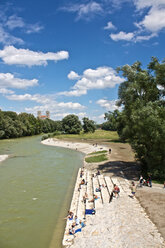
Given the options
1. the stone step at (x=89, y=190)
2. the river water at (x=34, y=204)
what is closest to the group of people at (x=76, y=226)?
the river water at (x=34, y=204)

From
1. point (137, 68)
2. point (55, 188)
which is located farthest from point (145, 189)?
point (137, 68)

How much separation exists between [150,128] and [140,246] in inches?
650

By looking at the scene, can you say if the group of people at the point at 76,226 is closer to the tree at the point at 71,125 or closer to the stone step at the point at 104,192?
the stone step at the point at 104,192

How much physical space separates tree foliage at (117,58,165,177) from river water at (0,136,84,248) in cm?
1274

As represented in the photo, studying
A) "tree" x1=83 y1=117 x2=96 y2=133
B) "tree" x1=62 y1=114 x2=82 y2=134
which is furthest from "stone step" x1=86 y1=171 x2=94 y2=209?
"tree" x1=62 y1=114 x2=82 y2=134

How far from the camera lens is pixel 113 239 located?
47.5ft

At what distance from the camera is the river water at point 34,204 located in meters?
16.7

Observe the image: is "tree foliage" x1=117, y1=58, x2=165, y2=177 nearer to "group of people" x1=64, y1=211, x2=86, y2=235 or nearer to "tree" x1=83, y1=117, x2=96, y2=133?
"group of people" x1=64, y1=211, x2=86, y2=235

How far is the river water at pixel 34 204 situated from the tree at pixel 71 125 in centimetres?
9133

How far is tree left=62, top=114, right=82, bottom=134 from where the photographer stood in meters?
131

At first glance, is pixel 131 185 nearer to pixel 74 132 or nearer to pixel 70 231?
pixel 70 231

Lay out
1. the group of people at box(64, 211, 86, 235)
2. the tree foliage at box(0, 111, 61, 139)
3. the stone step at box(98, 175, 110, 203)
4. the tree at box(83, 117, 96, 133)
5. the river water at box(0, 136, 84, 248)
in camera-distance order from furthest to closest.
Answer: the tree at box(83, 117, 96, 133), the tree foliage at box(0, 111, 61, 139), the stone step at box(98, 175, 110, 203), the river water at box(0, 136, 84, 248), the group of people at box(64, 211, 86, 235)

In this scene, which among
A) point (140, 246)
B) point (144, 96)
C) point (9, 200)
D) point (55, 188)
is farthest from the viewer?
point (144, 96)

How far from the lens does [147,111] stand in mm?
27188
